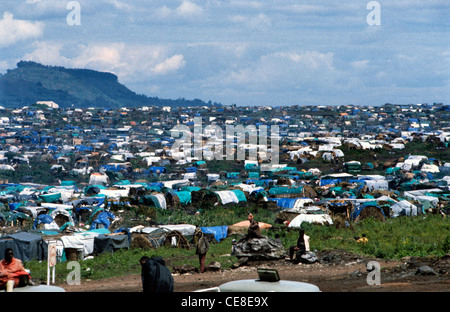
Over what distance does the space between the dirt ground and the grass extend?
2.49 feet

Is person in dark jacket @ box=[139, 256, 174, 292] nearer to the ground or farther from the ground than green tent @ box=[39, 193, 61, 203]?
farther from the ground

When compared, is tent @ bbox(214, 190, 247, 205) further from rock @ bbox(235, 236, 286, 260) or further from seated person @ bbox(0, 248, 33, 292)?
seated person @ bbox(0, 248, 33, 292)

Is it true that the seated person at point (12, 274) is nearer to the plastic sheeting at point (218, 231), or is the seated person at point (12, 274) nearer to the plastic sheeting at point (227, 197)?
the plastic sheeting at point (218, 231)

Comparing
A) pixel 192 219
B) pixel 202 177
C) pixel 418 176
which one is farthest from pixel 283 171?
pixel 192 219

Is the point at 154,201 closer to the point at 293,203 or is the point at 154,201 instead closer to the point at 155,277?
the point at 293,203

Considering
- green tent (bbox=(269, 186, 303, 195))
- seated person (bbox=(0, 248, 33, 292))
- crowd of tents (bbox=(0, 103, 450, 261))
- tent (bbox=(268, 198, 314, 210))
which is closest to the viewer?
seated person (bbox=(0, 248, 33, 292))

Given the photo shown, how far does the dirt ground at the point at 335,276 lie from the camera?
1082 centimetres

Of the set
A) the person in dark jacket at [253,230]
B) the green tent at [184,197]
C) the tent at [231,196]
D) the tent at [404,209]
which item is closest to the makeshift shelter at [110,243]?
the person in dark jacket at [253,230]

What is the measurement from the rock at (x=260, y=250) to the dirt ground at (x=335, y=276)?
0.15m

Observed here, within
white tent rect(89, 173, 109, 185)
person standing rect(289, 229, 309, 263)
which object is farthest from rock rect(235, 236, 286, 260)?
white tent rect(89, 173, 109, 185)

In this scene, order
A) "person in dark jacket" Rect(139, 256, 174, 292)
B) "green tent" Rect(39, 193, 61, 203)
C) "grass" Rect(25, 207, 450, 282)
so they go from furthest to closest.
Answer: "green tent" Rect(39, 193, 61, 203)
"grass" Rect(25, 207, 450, 282)
"person in dark jacket" Rect(139, 256, 174, 292)

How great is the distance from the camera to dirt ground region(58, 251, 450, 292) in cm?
1082

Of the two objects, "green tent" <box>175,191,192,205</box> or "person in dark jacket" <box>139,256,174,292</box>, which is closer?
"person in dark jacket" <box>139,256,174,292</box>
